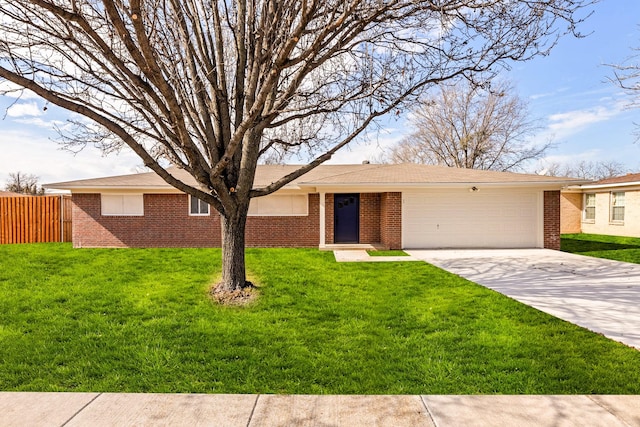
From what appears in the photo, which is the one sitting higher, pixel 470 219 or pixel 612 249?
pixel 470 219

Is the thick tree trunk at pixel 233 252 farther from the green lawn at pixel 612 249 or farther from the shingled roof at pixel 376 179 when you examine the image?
the green lawn at pixel 612 249

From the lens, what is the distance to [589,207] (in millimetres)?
19906

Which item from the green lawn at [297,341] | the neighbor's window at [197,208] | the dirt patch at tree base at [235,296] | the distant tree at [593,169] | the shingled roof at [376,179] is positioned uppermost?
the distant tree at [593,169]

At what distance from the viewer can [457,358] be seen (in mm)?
3906

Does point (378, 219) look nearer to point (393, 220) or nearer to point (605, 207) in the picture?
point (393, 220)

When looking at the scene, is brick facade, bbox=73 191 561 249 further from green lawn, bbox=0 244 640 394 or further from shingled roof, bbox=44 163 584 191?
green lawn, bbox=0 244 640 394

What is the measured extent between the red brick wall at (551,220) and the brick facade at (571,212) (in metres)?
9.28

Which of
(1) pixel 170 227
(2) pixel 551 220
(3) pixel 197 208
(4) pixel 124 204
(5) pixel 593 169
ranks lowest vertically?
(1) pixel 170 227

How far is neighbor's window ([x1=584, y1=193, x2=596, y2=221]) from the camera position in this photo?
1955cm

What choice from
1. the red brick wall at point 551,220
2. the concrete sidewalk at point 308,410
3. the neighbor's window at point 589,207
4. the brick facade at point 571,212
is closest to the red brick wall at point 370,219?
the red brick wall at point 551,220

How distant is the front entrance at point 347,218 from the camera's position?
567 inches

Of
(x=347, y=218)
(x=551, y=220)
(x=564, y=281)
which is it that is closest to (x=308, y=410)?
(x=564, y=281)

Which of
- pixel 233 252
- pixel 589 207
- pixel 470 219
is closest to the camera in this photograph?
pixel 233 252

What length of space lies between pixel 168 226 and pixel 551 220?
14218mm
